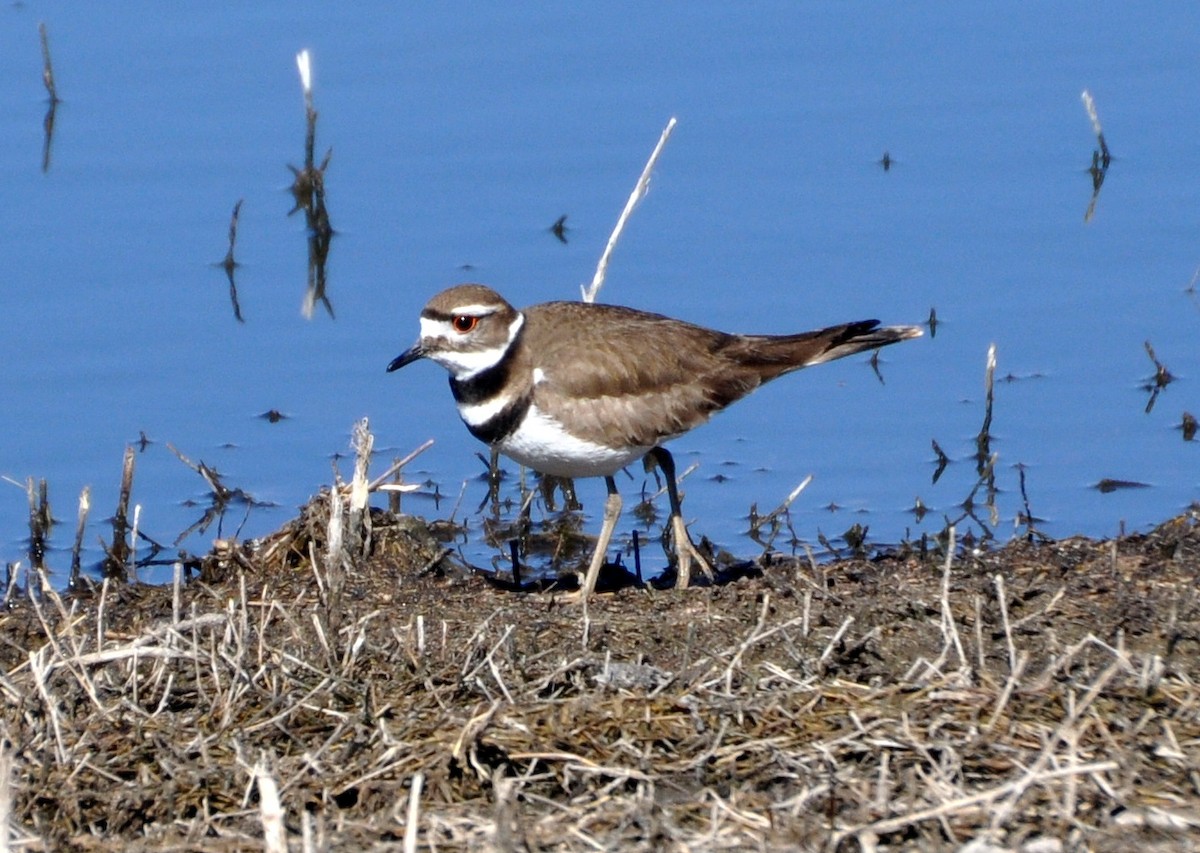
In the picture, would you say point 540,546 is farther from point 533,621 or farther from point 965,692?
point 965,692

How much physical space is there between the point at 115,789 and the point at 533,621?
1.66 metres

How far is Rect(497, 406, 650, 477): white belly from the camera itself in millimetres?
7055

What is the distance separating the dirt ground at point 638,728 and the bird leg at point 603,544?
0.69 m

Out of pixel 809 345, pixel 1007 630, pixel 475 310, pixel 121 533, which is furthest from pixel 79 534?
pixel 1007 630

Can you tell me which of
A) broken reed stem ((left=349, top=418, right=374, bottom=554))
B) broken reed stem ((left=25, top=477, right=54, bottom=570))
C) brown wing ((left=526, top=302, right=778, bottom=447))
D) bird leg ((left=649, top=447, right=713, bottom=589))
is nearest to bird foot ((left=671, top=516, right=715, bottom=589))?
bird leg ((left=649, top=447, right=713, bottom=589))

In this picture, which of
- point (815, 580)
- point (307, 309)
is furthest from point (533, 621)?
point (307, 309)

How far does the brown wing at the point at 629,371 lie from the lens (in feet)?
23.4

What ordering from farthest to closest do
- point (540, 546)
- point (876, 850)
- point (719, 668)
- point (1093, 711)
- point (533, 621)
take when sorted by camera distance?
1. point (540, 546)
2. point (533, 621)
3. point (719, 668)
4. point (1093, 711)
5. point (876, 850)

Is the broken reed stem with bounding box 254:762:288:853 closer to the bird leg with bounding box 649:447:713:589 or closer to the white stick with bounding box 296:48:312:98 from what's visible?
the bird leg with bounding box 649:447:713:589

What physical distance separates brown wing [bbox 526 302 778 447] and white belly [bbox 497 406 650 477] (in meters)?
0.04

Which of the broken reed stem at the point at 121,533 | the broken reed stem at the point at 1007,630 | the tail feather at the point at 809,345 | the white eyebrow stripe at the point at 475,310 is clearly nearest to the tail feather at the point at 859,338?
the tail feather at the point at 809,345

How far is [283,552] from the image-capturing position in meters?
7.15

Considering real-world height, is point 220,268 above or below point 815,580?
above

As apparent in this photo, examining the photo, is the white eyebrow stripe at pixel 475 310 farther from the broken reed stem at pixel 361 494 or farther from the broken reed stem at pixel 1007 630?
the broken reed stem at pixel 1007 630
